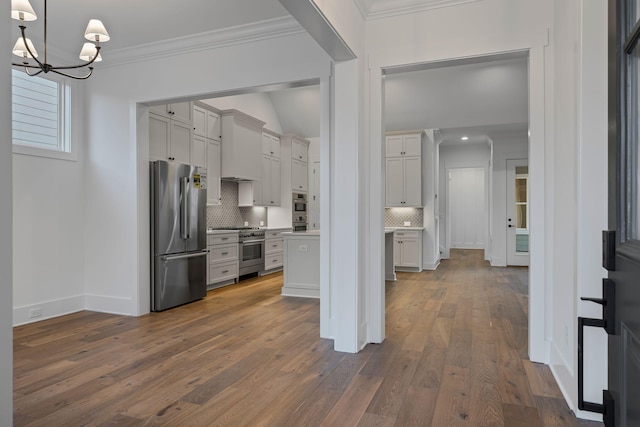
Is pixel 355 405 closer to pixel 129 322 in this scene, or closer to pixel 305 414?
pixel 305 414

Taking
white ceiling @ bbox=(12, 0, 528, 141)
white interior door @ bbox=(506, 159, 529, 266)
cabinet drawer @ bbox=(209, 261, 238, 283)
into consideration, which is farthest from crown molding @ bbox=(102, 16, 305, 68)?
white interior door @ bbox=(506, 159, 529, 266)

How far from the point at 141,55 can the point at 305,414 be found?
3964 millimetres

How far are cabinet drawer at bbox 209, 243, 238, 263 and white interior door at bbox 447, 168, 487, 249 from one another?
25.5ft

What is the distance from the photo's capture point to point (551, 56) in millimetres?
2930

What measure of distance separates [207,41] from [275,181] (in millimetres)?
4149

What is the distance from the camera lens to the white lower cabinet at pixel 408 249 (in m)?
7.68

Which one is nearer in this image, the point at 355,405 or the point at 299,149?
the point at 355,405

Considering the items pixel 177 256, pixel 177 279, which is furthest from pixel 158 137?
pixel 177 279

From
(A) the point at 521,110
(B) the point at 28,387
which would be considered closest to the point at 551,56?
(B) the point at 28,387

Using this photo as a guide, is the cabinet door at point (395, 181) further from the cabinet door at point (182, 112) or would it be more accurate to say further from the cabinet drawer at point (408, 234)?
the cabinet door at point (182, 112)

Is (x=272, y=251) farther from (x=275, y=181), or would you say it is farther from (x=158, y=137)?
(x=158, y=137)

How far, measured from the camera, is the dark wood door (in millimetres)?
1053

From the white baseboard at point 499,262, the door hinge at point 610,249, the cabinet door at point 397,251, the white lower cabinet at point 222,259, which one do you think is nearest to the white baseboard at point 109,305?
the white lower cabinet at point 222,259

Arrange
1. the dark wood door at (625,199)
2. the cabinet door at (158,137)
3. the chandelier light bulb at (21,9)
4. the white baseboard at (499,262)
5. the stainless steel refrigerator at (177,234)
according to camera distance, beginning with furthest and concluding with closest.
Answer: the white baseboard at (499,262) → the cabinet door at (158,137) → the stainless steel refrigerator at (177,234) → the chandelier light bulb at (21,9) → the dark wood door at (625,199)
